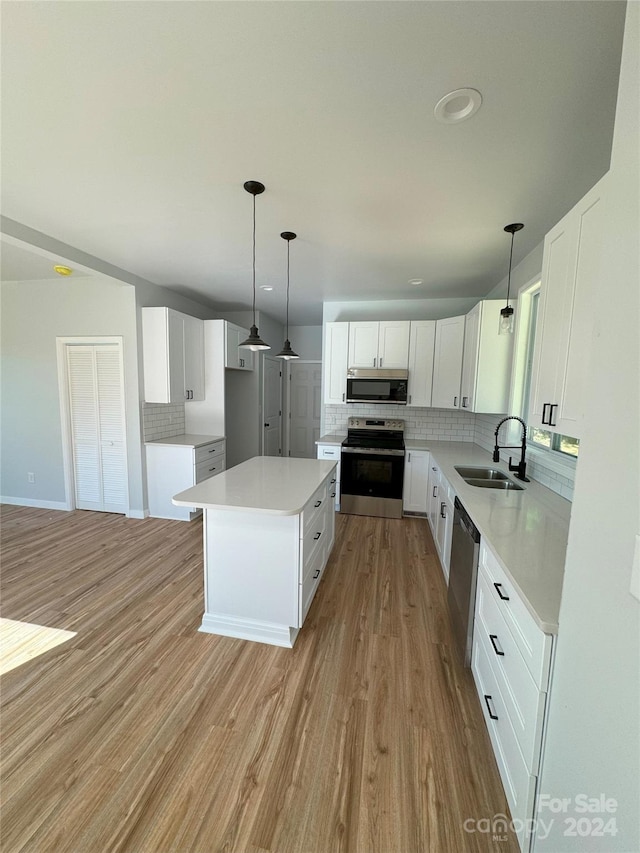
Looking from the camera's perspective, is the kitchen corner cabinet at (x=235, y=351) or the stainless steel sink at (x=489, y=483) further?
the kitchen corner cabinet at (x=235, y=351)

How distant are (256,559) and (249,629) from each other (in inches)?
19.2

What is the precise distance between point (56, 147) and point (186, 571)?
293 cm

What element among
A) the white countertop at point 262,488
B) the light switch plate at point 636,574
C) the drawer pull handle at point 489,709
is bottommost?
the drawer pull handle at point 489,709

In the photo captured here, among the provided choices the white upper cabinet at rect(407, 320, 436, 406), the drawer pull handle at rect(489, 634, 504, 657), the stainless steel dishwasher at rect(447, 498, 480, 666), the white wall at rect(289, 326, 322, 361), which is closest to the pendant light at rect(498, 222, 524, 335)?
the white upper cabinet at rect(407, 320, 436, 406)

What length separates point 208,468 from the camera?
161 inches

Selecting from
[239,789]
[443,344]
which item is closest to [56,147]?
[239,789]

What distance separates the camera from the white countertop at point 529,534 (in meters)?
1.09

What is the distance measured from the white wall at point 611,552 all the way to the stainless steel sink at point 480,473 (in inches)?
78.6

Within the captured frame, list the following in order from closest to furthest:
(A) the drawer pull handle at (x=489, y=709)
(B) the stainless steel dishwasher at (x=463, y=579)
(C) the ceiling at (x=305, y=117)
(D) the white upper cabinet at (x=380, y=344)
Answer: (C) the ceiling at (x=305, y=117) → (A) the drawer pull handle at (x=489, y=709) → (B) the stainless steel dishwasher at (x=463, y=579) → (D) the white upper cabinet at (x=380, y=344)

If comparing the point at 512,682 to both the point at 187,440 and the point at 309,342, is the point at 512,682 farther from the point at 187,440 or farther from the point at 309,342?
the point at 309,342

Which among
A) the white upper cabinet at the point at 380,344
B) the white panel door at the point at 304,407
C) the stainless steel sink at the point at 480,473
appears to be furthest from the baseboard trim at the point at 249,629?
the white panel door at the point at 304,407

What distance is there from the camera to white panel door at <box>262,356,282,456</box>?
5.58m

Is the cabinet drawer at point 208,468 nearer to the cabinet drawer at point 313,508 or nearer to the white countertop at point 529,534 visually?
the cabinet drawer at point 313,508

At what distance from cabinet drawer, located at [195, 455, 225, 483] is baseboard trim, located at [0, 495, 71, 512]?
176 cm
